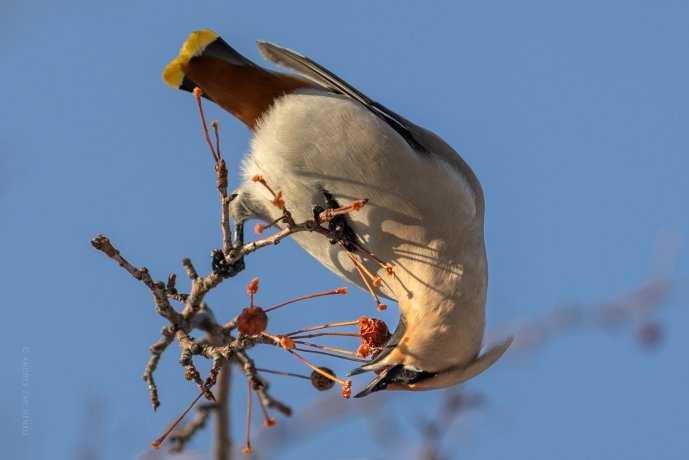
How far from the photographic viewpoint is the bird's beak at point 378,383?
162 inches

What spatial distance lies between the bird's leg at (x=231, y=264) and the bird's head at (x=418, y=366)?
0.73 metres

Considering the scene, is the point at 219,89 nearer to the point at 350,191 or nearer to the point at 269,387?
the point at 350,191

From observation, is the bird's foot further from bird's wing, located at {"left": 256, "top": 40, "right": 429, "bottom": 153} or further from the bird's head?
bird's wing, located at {"left": 256, "top": 40, "right": 429, "bottom": 153}

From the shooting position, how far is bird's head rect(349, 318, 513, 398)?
4.16m

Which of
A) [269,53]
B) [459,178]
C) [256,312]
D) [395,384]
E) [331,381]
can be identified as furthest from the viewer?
[269,53]

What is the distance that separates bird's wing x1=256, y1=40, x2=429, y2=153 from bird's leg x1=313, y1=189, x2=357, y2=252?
20.7 inches

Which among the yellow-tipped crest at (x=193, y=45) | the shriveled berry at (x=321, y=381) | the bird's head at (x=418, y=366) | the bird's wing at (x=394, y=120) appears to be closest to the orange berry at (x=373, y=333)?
the bird's head at (x=418, y=366)

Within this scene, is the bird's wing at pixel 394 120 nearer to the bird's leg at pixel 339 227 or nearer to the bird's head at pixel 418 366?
the bird's leg at pixel 339 227

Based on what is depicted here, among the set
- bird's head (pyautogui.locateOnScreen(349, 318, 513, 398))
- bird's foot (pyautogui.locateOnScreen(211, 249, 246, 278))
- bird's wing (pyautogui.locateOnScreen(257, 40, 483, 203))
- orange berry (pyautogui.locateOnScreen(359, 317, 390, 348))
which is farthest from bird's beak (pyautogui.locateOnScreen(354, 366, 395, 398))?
bird's wing (pyautogui.locateOnScreen(257, 40, 483, 203))

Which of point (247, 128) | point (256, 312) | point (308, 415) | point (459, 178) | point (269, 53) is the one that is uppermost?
→ point (269, 53)

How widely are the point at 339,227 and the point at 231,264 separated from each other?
0.90 metres

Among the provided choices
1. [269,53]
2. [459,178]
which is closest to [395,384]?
[459,178]

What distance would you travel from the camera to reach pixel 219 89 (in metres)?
4.79

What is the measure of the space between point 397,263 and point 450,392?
0.67 meters
